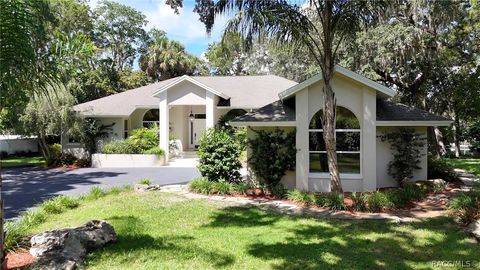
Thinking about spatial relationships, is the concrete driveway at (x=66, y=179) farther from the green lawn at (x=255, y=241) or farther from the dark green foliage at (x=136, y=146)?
the green lawn at (x=255, y=241)

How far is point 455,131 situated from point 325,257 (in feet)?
101

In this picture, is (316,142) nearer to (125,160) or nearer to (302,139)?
(302,139)

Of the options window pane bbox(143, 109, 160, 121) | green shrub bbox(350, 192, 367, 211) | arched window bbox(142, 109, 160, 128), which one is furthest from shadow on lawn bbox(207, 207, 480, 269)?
window pane bbox(143, 109, 160, 121)

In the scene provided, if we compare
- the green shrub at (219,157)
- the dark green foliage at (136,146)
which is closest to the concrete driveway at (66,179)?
the dark green foliage at (136,146)

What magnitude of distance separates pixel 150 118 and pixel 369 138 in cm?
1861

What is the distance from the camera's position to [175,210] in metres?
10.8

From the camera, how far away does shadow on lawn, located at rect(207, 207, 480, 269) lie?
22.1ft

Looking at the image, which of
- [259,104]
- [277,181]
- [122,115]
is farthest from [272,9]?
[122,115]

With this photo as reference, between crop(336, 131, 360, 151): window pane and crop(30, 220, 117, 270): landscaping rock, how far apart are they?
30.2ft

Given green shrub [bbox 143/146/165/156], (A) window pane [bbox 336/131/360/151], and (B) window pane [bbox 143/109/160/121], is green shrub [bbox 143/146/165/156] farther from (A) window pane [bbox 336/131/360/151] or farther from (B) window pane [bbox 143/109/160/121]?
(A) window pane [bbox 336/131/360/151]

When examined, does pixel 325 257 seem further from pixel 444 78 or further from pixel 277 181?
pixel 444 78

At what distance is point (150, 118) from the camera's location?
27844 millimetres

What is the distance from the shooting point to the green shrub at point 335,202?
36.1ft

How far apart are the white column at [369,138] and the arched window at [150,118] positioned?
1767cm
